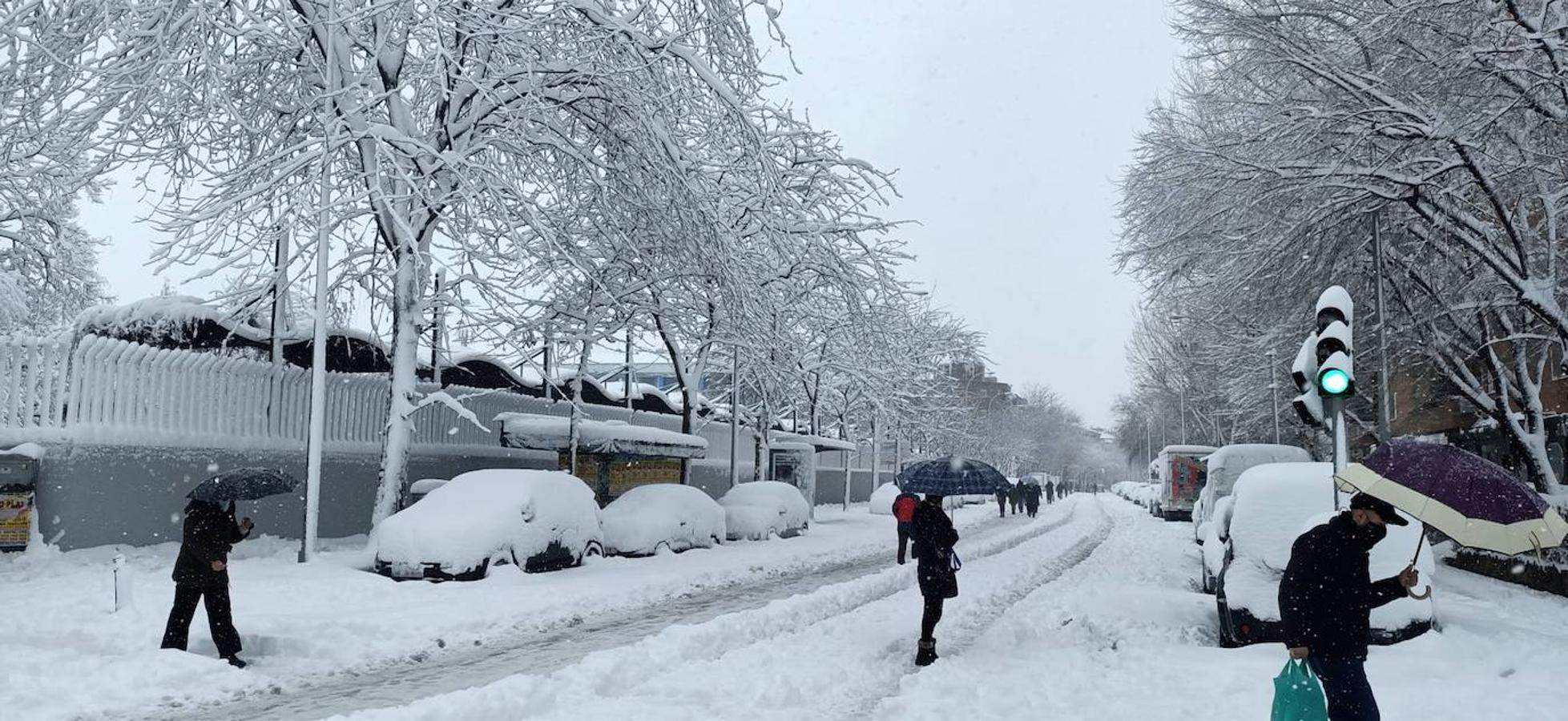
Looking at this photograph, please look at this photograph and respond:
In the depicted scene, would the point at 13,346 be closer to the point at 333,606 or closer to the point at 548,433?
the point at 333,606

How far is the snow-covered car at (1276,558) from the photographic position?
9.81m

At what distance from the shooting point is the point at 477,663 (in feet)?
29.7

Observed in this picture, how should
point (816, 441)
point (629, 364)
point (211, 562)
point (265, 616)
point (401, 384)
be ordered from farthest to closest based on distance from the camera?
1. point (816, 441)
2. point (629, 364)
3. point (401, 384)
4. point (265, 616)
5. point (211, 562)

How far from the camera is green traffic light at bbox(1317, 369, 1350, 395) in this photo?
877 centimetres

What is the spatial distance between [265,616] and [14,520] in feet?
15.7

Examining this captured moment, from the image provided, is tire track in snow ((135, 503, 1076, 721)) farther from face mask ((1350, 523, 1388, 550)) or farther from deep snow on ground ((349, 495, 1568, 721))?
face mask ((1350, 523, 1388, 550))

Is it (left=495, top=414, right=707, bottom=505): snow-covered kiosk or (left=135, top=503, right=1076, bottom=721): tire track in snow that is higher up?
(left=495, top=414, right=707, bottom=505): snow-covered kiosk

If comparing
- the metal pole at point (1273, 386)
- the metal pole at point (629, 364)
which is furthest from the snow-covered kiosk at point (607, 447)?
the metal pole at point (1273, 386)

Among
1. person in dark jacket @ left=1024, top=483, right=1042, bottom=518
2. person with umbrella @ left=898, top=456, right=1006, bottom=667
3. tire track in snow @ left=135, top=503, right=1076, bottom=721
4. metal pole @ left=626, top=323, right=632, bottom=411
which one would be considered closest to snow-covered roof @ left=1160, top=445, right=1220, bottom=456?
person in dark jacket @ left=1024, top=483, right=1042, bottom=518

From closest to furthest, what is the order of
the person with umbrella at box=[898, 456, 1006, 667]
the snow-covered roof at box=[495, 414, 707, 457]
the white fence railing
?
the person with umbrella at box=[898, 456, 1006, 667] → the white fence railing → the snow-covered roof at box=[495, 414, 707, 457]

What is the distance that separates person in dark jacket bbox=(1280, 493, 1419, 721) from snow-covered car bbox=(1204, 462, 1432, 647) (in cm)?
355

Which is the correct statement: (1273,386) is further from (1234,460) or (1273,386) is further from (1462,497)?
(1462,497)

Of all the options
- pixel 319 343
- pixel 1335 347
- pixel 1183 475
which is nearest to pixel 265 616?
pixel 319 343

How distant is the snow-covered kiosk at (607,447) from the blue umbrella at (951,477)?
9948 mm
